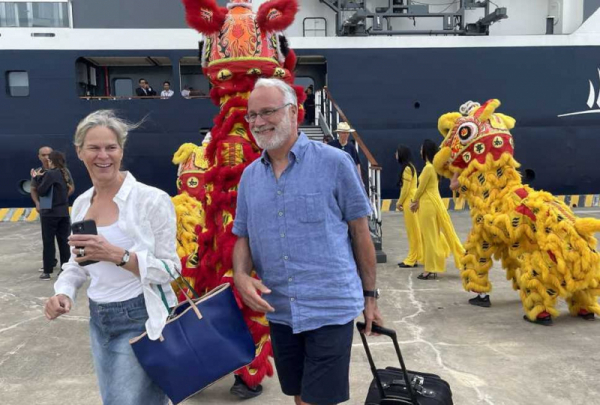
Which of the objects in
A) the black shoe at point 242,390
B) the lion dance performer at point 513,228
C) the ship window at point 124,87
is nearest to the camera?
the black shoe at point 242,390

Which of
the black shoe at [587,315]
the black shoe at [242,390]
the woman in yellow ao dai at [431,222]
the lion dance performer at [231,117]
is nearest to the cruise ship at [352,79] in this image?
the woman in yellow ao dai at [431,222]

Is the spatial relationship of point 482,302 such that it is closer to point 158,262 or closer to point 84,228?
point 158,262

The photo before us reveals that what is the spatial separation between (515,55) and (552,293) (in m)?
8.77

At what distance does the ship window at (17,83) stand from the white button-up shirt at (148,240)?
432 inches

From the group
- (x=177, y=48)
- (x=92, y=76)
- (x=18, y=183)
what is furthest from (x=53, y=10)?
(x=18, y=183)

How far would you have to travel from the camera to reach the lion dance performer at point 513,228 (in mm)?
4410

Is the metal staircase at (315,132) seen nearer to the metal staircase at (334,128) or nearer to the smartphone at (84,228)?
the metal staircase at (334,128)

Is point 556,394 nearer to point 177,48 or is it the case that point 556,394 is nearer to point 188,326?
point 188,326

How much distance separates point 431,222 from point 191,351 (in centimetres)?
494

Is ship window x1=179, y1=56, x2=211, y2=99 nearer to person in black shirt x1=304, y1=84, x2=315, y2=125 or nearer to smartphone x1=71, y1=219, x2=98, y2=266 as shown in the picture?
person in black shirt x1=304, y1=84, x2=315, y2=125

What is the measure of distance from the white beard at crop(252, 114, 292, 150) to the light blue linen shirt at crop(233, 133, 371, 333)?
0.06 metres

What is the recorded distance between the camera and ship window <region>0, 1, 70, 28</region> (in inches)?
451

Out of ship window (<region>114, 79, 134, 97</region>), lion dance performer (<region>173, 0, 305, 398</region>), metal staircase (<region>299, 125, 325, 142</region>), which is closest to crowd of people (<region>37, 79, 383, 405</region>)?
lion dance performer (<region>173, 0, 305, 398</region>)

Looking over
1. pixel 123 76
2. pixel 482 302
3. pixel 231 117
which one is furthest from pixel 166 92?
pixel 231 117
